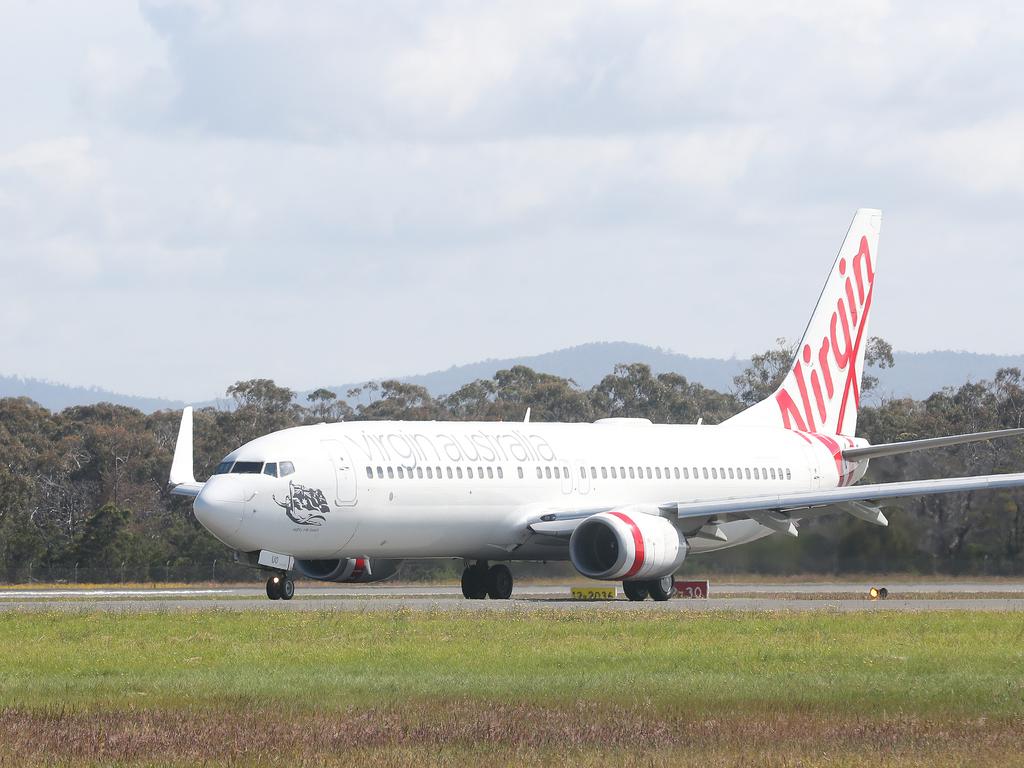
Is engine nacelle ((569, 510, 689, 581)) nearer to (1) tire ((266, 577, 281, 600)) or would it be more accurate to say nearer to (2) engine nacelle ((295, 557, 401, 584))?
(2) engine nacelle ((295, 557, 401, 584))

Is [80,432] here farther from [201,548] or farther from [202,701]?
[202,701]

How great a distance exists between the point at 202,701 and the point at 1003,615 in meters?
18.8

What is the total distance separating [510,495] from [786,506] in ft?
21.2

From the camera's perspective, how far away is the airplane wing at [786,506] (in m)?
39.5

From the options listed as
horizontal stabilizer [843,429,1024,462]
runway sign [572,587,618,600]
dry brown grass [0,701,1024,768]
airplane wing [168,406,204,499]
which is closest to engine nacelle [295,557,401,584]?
airplane wing [168,406,204,499]

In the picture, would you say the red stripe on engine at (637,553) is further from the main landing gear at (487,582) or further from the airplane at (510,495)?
the main landing gear at (487,582)

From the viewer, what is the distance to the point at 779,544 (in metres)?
46.4

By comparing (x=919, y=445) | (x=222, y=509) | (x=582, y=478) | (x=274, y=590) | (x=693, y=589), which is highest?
(x=919, y=445)

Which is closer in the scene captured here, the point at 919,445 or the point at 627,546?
the point at 627,546

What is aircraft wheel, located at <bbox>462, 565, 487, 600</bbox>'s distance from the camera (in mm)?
43531

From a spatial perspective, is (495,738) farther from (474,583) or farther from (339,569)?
(474,583)

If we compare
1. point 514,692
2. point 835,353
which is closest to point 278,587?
point 514,692

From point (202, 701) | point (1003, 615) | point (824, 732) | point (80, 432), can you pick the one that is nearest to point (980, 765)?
point (824, 732)

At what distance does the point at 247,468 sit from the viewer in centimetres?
3775
